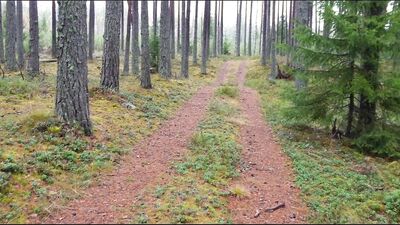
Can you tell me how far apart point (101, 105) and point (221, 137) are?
13.4 feet

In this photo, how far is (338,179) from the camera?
759cm

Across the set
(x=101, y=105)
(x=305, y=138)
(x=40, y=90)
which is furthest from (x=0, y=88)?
(x=305, y=138)

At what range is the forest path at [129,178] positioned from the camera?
544cm

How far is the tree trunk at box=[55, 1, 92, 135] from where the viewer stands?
26.6ft

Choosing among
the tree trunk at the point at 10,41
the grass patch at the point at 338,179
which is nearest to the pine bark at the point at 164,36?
the tree trunk at the point at 10,41

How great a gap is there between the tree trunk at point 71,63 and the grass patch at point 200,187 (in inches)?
104

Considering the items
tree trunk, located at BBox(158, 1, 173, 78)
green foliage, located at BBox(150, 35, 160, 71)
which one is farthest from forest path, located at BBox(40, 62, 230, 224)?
green foliage, located at BBox(150, 35, 160, 71)

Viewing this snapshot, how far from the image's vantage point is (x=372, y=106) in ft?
34.6

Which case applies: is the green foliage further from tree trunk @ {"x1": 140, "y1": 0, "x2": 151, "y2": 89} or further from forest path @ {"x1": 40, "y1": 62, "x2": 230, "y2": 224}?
forest path @ {"x1": 40, "y1": 62, "x2": 230, "y2": 224}

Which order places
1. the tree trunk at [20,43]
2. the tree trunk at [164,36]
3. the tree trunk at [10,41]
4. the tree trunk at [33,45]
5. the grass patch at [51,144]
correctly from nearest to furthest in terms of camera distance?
the grass patch at [51,144], the tree trunk at [33,45], the tree trunk at [10,41], the tree trunk at [164,36], the tree trunk at [20,43]

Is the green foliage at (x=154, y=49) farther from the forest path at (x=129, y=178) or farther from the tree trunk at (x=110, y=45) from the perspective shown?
the forest path at (x=129, y=178)

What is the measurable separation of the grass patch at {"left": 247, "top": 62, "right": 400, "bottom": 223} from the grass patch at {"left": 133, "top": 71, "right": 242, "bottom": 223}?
136 centimetres

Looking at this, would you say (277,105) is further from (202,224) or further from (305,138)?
(202,224)

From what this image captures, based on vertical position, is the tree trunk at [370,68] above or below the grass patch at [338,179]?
above
